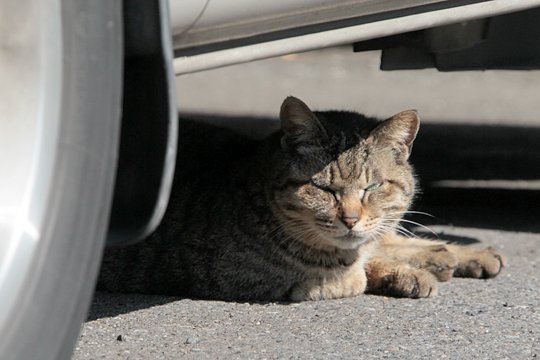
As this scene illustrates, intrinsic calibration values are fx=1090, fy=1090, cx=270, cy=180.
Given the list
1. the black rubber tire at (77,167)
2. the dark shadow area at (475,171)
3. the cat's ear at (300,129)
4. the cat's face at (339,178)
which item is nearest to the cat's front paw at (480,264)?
the cat's face at (339,178)

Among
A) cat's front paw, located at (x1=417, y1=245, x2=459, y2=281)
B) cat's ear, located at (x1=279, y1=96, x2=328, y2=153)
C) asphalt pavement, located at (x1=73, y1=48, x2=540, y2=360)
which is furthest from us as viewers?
cat's front paw, located at (x1=417, y1=245, x2=459, y2=281)

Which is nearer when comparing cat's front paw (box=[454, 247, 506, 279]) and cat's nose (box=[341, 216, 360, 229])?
cat's nose (box=[341, 216, 360, 229])

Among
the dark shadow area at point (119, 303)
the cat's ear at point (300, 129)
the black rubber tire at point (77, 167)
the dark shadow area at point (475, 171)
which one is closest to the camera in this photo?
the black rubber tire at point (77, 167)

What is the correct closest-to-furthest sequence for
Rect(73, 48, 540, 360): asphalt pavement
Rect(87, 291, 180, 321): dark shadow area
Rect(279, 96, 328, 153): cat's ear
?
1. Rect(73, 48, 540, 360): asphalt pavement
2. Rect(87, 291, 180, 321): dark shadow area
3. Rect(279, 96, 328, 153): cat's ear

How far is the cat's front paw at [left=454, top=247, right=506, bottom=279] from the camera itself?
15.4 feet

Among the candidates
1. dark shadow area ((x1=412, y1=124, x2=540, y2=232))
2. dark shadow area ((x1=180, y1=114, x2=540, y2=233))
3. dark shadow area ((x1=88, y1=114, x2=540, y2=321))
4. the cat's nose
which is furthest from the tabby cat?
dark shadow area ((x1=412, y1=124, x2=540, y2=232))

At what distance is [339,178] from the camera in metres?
4.32

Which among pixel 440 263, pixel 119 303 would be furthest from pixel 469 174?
pixel 119 303

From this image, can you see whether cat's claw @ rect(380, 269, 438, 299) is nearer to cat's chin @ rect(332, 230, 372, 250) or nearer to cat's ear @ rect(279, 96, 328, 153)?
cat's chin @ rect(332, 230, 372, 250)

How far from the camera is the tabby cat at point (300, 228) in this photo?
14.2 feet

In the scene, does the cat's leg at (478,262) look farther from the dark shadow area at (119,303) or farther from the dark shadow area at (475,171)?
the dark shadow area at (119,303)

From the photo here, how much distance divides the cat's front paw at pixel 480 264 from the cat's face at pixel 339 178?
40 centimetres

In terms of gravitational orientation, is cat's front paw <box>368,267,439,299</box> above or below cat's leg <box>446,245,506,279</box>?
above

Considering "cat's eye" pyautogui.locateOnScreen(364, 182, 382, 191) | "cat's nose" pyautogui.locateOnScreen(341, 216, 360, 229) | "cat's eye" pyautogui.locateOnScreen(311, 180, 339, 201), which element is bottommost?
"cat's nose" pyautogui.locateOnScreen(341, 216, 360, 229)
